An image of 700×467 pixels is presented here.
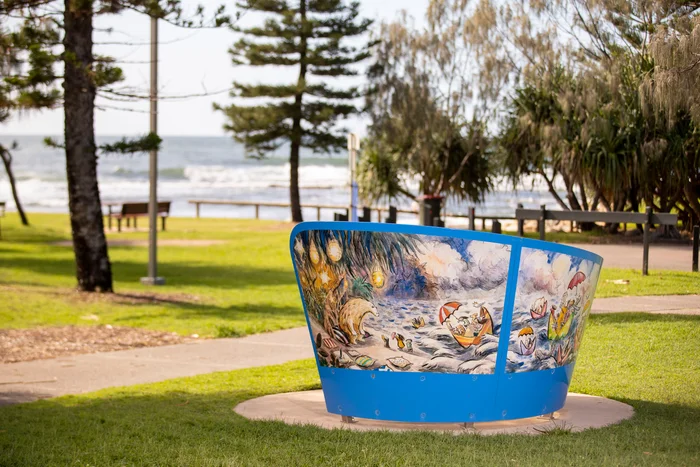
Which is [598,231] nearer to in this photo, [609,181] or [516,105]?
[609,181]

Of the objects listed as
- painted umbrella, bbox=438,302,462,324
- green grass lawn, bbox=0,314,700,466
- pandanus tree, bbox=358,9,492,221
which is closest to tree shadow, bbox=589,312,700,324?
green grass lawn, bbox=0,314,700,466

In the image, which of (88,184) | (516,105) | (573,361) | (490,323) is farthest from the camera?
(516,105)

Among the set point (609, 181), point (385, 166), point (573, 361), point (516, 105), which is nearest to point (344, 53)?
point (385, 166)

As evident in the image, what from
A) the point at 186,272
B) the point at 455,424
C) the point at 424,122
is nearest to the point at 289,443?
the point at 455,424

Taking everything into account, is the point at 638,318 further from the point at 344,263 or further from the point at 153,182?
the point at 153,182

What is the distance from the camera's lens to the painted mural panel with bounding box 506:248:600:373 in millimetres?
5230

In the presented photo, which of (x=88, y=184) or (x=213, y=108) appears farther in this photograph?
(x=213, y=108)

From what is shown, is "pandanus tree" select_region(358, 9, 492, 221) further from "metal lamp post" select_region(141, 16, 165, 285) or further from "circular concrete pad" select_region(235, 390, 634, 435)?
"circular concrete pad" select_region(235, 390, 634, 435)

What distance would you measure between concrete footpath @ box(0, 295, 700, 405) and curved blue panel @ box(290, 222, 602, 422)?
3432mm

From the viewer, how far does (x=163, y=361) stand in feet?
30.5

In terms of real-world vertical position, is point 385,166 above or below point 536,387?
above

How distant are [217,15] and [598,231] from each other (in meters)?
8.56

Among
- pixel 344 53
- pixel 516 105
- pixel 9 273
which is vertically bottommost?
pixel 9 273

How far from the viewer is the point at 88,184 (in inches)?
532
